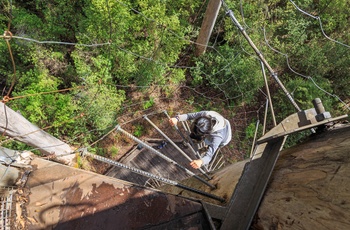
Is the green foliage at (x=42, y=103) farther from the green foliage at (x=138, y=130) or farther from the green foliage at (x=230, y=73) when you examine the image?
the green foliage at (x=230, y=73)

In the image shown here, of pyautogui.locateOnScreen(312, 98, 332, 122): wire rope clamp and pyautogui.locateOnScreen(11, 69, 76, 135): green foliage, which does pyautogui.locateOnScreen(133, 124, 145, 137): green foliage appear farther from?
pyautogui.locateOnScreen(312, 98, 332, 122): wire rope clamp

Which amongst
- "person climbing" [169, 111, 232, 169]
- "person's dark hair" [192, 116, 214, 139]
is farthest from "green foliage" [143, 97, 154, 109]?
"person's dark hair" [192, 116, 214, 139]

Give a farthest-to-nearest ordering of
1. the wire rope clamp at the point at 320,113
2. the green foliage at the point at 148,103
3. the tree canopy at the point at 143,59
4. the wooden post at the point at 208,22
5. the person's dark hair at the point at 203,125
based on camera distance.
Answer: the green foliage at the point at 148,103
the wooden post at the point at 208,22
the tree canopy at the point at 143,59
the person's dark hair at the point at 203,125
the wire rope clamp at the point at 320,113

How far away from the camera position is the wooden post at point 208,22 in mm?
7411

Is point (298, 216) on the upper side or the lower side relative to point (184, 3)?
lower

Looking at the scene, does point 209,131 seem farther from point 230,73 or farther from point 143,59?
point 230,73

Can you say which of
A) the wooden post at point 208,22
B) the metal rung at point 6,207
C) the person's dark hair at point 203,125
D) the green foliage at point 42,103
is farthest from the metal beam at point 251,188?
the wooden post at point 208,22

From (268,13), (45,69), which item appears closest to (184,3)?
(268,13)

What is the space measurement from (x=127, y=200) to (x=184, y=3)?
8202 mm

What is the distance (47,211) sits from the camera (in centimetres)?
187

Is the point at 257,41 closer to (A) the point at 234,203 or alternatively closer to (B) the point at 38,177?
(A) the point at 234,203

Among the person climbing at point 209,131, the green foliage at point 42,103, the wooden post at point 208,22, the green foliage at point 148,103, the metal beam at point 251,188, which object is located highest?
the wooden post at point 208,22

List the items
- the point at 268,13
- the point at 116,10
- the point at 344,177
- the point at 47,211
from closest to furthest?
the point at 344,177, the point at 47,211, the point at 116,10, the point at 268,13

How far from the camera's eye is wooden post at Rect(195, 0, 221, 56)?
7.41 meters
